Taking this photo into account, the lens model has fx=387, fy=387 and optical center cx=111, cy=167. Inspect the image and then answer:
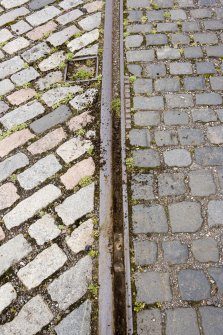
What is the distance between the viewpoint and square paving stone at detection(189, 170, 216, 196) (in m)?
3.39

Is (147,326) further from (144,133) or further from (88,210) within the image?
(144,133)

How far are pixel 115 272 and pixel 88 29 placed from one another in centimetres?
319

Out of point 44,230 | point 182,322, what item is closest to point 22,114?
point 44,230

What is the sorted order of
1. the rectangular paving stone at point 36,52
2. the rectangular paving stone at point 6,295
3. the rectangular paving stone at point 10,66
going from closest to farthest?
1. the rectangular paving stone at point 6,295
2. the rectangular paving stone at point 10,66
3. the rectangular paving stone at point 36,52

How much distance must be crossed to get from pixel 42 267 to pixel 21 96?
2028 mm

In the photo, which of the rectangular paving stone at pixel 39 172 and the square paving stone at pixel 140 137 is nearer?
the rectangular paving stone at pixel 39 172

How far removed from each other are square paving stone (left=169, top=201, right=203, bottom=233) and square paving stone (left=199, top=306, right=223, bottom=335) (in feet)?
2.09

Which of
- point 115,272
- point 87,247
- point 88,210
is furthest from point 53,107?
point 115,272

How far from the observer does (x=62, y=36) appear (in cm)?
485

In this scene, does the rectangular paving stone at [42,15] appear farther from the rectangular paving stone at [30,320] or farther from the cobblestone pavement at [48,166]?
the rectangular paving stone at [30,320]

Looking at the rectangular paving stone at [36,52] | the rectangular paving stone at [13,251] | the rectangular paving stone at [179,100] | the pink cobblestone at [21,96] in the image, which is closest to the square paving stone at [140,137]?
the rectangular paving stone at [179,100]

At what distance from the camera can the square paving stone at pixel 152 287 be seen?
2865 mm

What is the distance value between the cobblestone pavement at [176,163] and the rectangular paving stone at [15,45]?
127 centimetres

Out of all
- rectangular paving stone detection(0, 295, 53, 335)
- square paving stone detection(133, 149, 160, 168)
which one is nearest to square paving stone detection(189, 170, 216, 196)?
square paving stone detection(133, 149, 160, 168)
